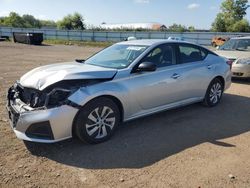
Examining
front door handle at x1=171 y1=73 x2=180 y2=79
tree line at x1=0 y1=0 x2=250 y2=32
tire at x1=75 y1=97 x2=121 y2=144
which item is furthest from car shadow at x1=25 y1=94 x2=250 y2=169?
tree line at x1=0 y1=0 x2=250 y2=32

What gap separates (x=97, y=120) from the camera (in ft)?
14.4

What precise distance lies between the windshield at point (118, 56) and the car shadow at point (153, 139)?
45.0 inches

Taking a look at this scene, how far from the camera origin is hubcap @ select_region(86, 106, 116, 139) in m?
4.31

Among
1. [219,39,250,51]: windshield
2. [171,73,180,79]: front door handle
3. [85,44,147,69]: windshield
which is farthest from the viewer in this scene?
[219,39,250,51]: windshield

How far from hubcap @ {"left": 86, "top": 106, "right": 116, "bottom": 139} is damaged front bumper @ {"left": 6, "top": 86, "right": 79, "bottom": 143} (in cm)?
32

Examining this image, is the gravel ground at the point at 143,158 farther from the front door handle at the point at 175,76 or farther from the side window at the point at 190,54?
the side window at the point at 190,54

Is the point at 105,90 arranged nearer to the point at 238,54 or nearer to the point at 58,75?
the point at 58,75

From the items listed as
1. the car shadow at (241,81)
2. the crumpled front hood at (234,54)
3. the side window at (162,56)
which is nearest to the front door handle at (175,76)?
the side window at (162,56)

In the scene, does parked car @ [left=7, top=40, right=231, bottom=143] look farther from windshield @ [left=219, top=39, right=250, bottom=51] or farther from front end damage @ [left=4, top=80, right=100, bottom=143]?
windshield @ [left=219, top=39, right=250, bottom=51]

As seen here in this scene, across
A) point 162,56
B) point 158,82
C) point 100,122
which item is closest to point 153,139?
point 100,122

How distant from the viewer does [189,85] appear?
19.2 feet

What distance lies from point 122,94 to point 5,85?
519cm

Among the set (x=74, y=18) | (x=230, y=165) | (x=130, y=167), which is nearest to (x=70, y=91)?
(x=130, y=167)

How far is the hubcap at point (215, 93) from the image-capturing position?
6568 millimetres
